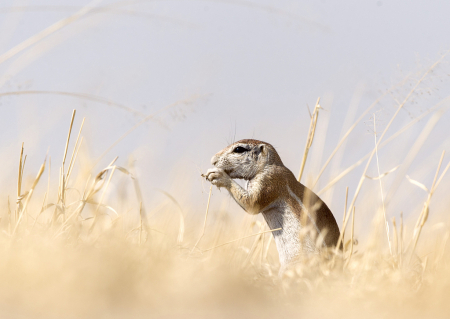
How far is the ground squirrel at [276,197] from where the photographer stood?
3229 mm

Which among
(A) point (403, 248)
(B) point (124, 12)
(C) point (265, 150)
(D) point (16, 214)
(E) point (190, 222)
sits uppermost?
(B) point (124, 12)

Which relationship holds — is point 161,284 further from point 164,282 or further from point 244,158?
point 244,158

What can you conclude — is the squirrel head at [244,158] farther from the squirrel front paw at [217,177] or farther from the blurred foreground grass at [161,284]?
the blurred foreground grass at [161,284]

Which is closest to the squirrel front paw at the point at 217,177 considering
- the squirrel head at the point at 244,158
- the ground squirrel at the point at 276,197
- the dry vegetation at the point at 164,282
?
the ground squirrel at the point at 276,197

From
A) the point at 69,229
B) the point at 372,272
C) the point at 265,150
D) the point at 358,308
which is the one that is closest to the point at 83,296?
the point at 69,229

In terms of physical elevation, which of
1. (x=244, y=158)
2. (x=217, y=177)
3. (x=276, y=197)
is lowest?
(x=276, y=197)

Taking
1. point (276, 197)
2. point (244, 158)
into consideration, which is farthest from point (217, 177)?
point (276, 197)

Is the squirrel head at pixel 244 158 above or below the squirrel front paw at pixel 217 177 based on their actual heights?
above

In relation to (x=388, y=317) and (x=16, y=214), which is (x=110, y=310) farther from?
(x=16, y=214)

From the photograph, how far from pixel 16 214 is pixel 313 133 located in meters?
2.19

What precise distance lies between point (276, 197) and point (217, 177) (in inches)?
18.5

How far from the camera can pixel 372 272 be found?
8.47 ft

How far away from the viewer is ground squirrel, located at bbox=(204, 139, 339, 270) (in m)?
3.23

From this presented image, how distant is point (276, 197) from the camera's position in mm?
3344
